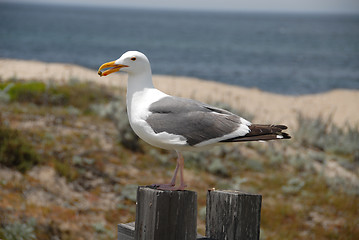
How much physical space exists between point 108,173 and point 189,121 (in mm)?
3132

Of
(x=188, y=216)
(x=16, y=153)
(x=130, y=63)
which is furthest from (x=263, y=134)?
(x=16, y=153)

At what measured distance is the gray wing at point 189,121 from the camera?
2.57 meters

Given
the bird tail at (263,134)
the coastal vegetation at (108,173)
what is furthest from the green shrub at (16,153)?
the bird tail at (263,134)

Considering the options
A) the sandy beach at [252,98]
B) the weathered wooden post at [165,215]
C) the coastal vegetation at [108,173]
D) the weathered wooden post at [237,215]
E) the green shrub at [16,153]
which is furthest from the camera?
the sandy beach at [252,98]

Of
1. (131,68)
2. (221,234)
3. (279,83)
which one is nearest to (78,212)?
(131,68)

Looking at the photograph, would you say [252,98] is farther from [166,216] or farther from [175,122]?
[166,216]

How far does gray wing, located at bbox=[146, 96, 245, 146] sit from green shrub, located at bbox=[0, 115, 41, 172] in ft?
10.1

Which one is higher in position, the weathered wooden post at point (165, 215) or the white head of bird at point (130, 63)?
the white head of bird at point (130, 63)

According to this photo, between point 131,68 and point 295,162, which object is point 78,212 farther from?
point 295,162

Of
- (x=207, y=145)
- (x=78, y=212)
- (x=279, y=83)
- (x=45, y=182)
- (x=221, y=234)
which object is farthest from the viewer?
(x=279, y=83)

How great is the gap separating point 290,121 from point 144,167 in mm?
6081

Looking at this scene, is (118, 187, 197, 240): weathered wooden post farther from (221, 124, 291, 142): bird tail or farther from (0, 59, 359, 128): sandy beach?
(0, 59, 359, 128): sandy beach

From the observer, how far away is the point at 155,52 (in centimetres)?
4153

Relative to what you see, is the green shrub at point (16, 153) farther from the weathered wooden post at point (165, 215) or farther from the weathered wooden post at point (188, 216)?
the weathered wooden post at point (165, 215)
